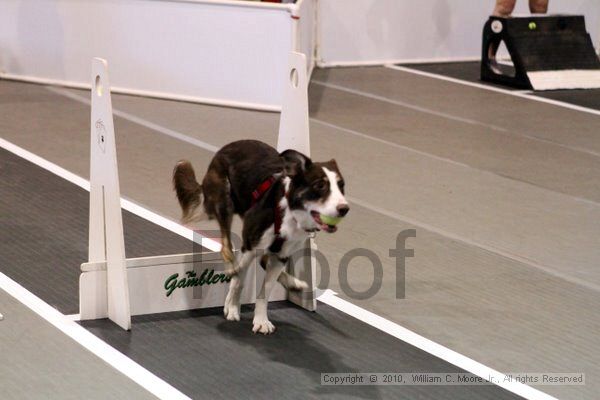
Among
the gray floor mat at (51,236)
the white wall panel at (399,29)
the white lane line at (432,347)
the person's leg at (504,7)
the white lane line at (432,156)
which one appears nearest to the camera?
the white lane line at (432,347)

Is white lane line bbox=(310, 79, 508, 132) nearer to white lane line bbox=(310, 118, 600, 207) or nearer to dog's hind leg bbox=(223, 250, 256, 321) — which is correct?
white lane line bbox=(310, 118, 600, 207)

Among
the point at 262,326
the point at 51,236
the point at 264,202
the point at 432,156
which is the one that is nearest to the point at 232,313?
the point at 262,326

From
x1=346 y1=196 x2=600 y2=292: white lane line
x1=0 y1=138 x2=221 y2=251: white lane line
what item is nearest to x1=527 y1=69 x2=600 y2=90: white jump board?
x1=346 y1=196 x2=600 y2=292: white lane line

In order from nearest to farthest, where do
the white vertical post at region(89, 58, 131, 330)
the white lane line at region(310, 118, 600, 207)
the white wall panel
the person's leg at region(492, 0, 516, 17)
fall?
the white vertical post at region(89, 58, 131, 330) → the white lane line at region(310, 118, 600, 207) → the person's leg at region(492, 0, 516, 17) → the white wall panel

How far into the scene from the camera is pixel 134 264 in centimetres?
435

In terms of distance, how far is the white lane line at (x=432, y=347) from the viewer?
3855 mm

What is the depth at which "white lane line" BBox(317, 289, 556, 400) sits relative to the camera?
386cm

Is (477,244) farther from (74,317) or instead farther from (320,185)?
(74,317)

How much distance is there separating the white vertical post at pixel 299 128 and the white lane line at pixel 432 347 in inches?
6.0

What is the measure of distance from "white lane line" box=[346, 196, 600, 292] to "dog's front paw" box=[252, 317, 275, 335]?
1634 millimetres

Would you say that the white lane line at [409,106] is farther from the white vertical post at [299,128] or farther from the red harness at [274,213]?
the red harness at [274,213]

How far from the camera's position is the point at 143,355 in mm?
4023

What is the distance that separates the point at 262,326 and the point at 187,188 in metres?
0.76

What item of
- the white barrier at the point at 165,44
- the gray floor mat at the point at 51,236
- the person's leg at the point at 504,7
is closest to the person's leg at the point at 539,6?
the person's leg at the point at 504,7
